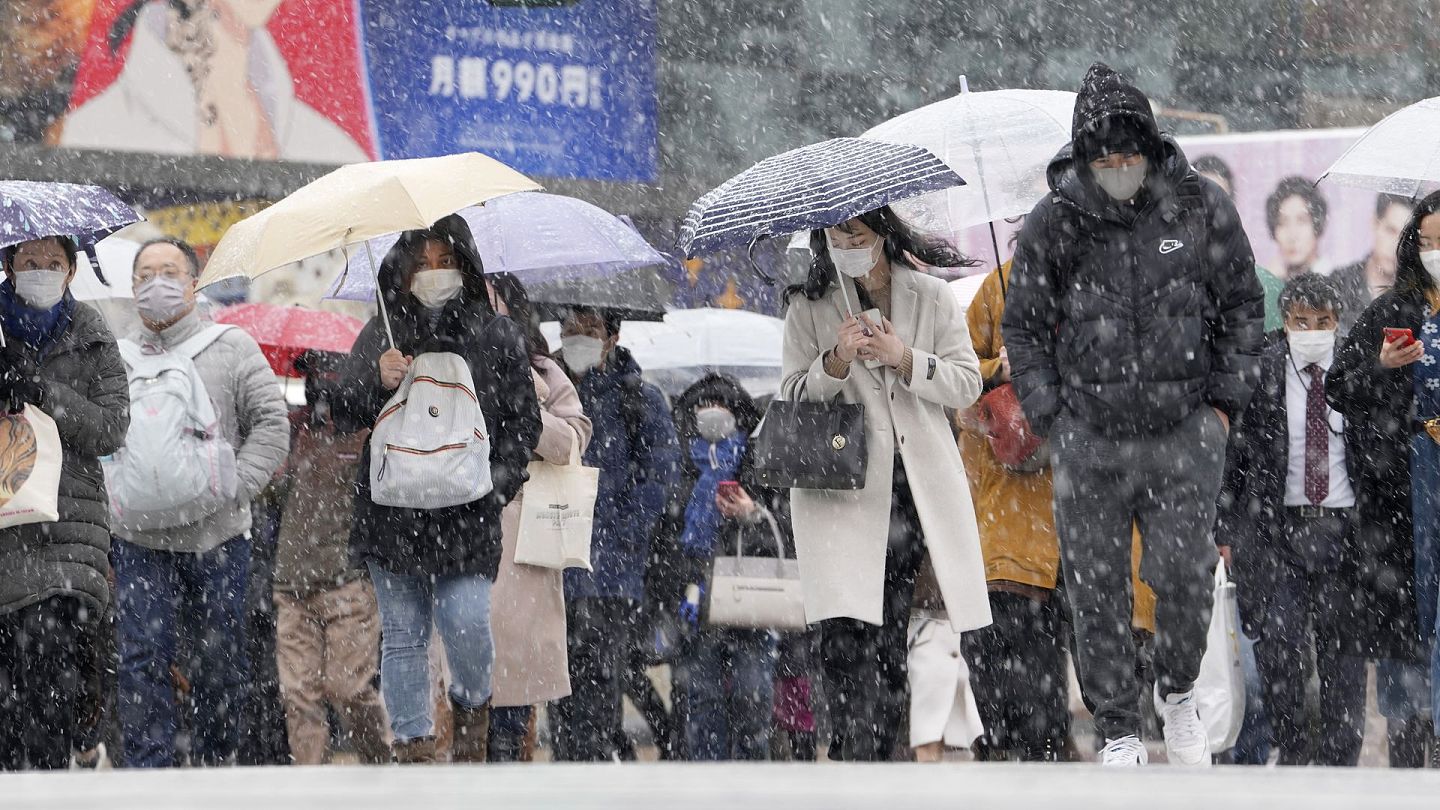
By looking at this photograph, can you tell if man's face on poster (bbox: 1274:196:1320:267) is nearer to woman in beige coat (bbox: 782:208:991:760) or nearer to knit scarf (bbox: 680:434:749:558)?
knit scarf (bbox: 680:434:749:558)

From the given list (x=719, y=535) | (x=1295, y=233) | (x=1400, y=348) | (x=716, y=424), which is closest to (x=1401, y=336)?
(x=1400, y=348)

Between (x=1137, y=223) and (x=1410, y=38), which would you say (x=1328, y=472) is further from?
(x=1410, y=38)

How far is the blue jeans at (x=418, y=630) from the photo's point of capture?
666 centimetres

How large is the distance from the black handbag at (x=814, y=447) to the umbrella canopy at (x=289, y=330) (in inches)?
129

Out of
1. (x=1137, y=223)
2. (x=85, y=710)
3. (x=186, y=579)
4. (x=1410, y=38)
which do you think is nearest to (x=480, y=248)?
(x=186, y=579)

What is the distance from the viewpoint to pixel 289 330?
9.16 meters

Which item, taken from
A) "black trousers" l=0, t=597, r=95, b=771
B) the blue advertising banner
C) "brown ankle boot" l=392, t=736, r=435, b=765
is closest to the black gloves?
"black trousers" l=0, t=597, r=95, b=771

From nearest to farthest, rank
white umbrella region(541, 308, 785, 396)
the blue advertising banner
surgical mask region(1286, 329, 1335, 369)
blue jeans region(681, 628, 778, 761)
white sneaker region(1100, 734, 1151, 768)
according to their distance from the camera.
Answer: white sneaker region(1100, 734, 1151, 768), surgical mask region(1286, 329, 1335, 369), blue jeans region(681, 628, 778, 761), white umbrella region(541, 308, 785, 396), the blue advertising banner

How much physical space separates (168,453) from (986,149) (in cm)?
303

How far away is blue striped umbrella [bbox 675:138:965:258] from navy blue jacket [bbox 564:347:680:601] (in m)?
2.10

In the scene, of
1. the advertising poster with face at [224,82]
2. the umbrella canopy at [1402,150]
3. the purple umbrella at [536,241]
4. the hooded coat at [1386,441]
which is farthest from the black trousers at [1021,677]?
the advertising poster with face at [224,82]

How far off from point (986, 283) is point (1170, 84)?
11.2 metres

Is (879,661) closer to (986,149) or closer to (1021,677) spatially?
(1021,677)

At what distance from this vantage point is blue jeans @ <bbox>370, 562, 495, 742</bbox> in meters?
6.66
